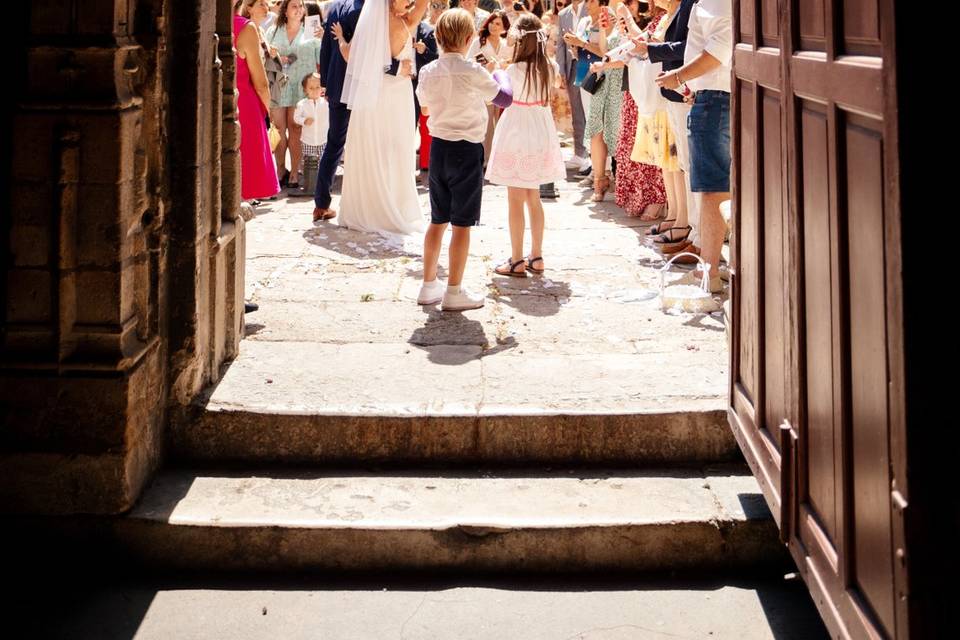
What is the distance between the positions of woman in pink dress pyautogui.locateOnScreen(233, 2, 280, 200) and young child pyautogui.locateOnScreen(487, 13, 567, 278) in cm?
158

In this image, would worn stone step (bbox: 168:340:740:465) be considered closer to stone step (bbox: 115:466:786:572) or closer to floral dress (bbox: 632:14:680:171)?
stone step (bbox: 115:466:786:572)

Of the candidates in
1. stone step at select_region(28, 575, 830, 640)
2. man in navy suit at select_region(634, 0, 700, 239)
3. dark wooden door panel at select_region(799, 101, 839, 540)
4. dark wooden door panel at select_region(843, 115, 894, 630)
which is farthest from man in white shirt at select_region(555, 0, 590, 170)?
dark wooden door panel at select_region(843, 115, 894, 630)

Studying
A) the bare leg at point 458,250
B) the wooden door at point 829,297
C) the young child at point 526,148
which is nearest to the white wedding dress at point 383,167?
the young child at point 526,148

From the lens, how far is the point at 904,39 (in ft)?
7.58

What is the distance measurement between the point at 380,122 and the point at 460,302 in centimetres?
309

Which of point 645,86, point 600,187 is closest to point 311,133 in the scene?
point 600,187

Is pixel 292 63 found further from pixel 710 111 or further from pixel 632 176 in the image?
pixel 710 111

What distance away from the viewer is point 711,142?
7.17 meters

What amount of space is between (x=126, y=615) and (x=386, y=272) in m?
4.41

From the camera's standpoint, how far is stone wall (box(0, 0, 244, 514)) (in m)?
4.23

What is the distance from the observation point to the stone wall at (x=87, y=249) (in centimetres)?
423

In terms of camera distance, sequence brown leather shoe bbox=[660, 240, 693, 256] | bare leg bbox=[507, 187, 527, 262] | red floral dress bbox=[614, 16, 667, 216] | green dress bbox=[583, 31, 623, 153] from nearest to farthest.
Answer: bare leg bbox=[507, 187, 527, 262] < brown leather shoe bbox=[660, 240, 693, 256] < red floral dress bbox=[614, 16, 667, 216] < green dress bbox=[583, 31, 623, 153]

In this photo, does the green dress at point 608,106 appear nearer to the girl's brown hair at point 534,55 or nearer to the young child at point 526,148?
the young child at point 526,148

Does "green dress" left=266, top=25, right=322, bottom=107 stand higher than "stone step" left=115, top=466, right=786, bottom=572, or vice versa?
"green dress" left=266, top=25, right=322, bottom=107
